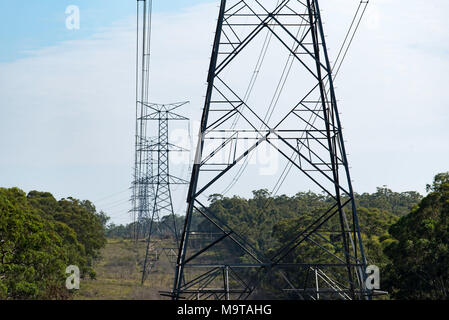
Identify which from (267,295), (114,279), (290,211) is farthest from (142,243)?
(267,295)

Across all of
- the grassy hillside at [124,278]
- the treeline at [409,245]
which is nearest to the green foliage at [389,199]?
the treeline at [409,245]

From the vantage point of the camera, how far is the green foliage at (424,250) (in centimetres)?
3089

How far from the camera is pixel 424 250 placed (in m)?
31.3

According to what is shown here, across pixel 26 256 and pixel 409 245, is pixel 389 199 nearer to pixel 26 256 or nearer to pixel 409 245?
pixel 409 245

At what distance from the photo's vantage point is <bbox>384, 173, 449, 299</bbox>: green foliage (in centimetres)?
3089

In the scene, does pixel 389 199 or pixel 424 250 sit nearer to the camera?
pixel 424 250

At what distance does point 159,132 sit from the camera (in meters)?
46.0

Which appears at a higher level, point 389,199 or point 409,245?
point 389,199

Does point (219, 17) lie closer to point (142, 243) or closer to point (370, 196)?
point (142, 243)

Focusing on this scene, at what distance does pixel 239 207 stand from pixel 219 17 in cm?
7222

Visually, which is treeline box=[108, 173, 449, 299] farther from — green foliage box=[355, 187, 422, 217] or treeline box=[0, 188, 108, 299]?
green foliage box=[355, 187, 422, 217]

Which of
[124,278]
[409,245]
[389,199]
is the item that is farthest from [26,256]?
[389,199]

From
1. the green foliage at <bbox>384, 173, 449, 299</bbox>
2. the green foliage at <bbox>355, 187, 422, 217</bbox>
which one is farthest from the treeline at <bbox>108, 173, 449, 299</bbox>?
the green foliage at <bbox>355, 187, 422, 217</bbox>

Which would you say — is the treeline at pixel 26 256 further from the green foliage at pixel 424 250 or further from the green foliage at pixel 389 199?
the green foliage at pixel 389 199
